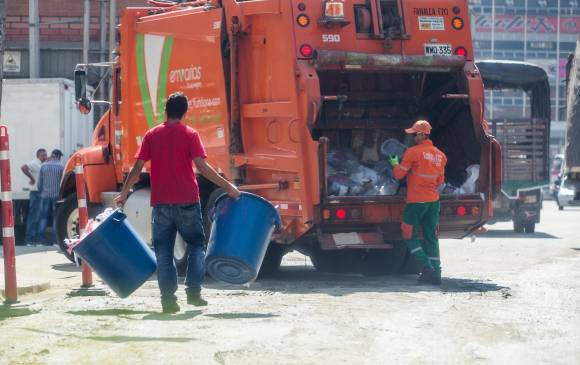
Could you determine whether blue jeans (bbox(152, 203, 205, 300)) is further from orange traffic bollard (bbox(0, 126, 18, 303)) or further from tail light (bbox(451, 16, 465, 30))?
tail light (bbox(451, 16, 465, 30))

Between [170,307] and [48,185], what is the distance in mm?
11021

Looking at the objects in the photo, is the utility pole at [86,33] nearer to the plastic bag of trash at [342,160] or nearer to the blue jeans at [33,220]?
the blue jeans at [33,220]

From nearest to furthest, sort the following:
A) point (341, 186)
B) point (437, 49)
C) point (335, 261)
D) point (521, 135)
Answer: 1. point (341, 186)
2. point (437, 49)
3. point (335, 261)
4. point (521, 135)

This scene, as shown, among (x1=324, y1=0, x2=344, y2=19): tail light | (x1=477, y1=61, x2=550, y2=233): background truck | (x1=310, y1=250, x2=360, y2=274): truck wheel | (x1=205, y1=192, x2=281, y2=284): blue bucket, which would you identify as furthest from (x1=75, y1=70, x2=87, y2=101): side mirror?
(x1=477, y1=61, x2=550, y2=233): background truck

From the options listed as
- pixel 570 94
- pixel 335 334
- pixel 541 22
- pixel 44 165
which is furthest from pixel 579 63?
pixel 541 22

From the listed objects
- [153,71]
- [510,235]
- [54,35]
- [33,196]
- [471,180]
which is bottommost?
[510,235]

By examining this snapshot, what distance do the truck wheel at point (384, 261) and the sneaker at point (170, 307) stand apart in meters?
4.74

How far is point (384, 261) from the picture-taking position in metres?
13.3

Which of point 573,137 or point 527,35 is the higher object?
point 527,35

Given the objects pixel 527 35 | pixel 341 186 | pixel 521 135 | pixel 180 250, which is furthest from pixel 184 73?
pixel 527 35

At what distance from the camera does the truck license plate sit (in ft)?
40.1

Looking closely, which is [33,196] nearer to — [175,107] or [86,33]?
[86,33]

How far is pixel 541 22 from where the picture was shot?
82688mm

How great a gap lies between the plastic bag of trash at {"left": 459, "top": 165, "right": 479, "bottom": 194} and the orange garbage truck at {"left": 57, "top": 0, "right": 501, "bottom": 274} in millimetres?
13
